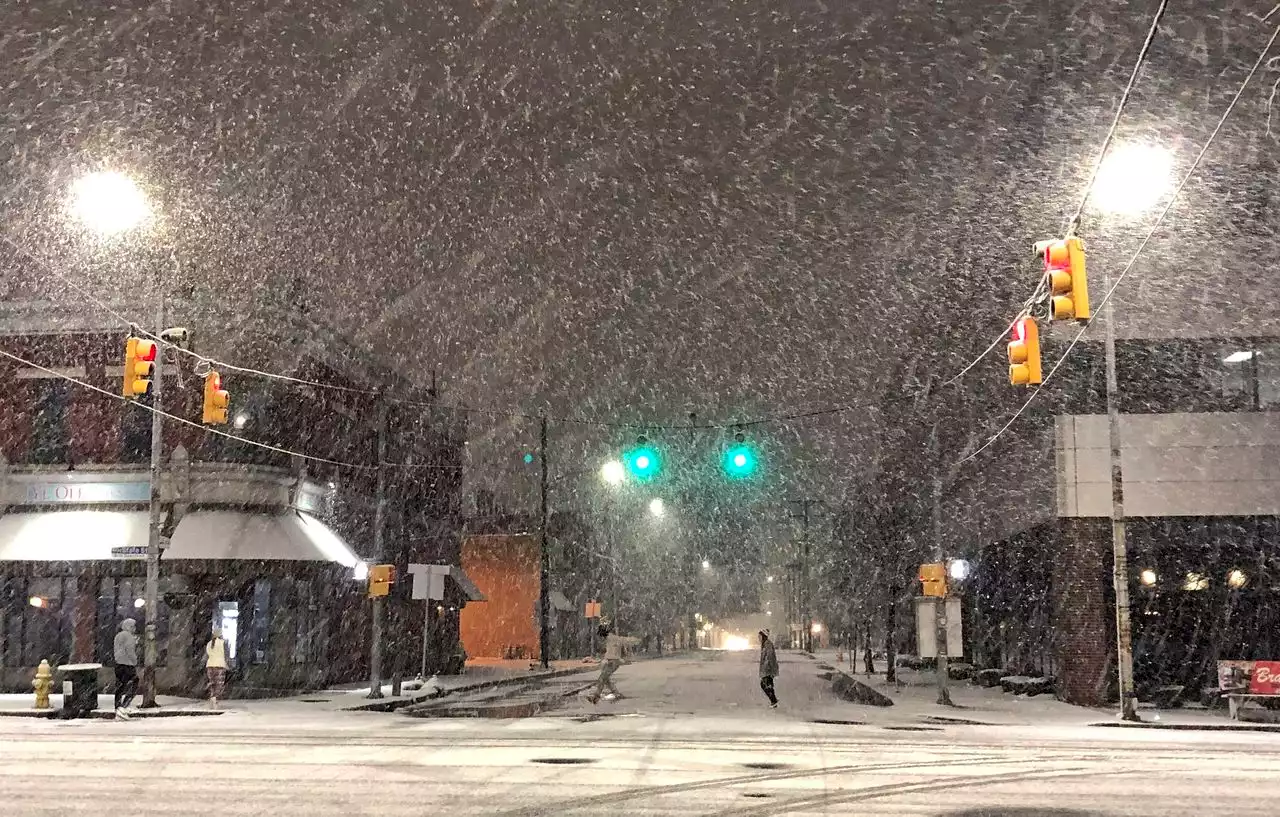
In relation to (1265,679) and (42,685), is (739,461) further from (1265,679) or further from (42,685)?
(42,685)

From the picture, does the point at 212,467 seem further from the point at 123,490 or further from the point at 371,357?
the point at 371,357

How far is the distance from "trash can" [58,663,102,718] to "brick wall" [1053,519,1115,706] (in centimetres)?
2097

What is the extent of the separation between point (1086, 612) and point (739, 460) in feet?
36.1

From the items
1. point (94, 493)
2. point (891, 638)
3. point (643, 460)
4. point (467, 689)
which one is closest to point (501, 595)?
point (467, 689)

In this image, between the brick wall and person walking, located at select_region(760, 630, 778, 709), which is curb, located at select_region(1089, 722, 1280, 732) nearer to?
the brick wall

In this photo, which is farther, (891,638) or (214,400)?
(891,638)

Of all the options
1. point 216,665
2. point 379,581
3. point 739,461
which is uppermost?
point 739,461

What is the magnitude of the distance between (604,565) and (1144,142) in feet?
179

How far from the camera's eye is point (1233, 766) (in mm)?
14031

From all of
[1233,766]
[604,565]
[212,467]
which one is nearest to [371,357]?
[212,467]

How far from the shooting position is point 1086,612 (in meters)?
27.0

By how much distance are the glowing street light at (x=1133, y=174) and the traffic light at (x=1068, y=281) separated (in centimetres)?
565

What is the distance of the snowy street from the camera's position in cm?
1042

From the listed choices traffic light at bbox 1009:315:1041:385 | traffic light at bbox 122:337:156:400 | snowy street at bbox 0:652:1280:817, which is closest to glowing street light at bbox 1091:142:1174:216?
traffic light at bbox 1009:315:1041:385
